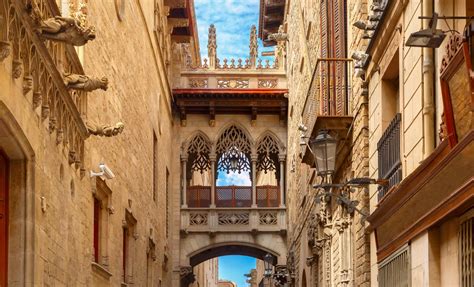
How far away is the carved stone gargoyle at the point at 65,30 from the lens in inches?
386

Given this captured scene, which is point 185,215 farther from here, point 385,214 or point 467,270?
point 467,270

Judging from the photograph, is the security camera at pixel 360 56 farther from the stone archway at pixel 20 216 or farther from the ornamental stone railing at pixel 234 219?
the ornamental stone railing at pixel 234 219

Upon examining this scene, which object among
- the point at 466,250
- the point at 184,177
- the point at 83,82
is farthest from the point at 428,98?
the point at 184,177

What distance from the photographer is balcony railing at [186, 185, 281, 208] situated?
3262cm

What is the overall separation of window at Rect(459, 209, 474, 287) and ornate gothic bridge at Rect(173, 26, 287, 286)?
24.3 meters

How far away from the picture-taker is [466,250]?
7.55 metres

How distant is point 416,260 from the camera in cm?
891

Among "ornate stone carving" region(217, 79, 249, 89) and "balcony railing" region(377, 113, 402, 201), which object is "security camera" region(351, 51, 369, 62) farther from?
"ornate stone carving" region(217, 79, 249, 89)

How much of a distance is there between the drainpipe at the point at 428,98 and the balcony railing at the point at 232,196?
78.3 ft

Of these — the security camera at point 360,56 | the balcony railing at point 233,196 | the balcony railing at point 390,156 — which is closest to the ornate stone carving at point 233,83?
the balcony railing at point 233,196

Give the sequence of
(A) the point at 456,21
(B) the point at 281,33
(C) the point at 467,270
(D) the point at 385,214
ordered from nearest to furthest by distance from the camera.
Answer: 1. (C) the point at 467,270
2. (A) the point at 456,21
3. (D) the point at 385,214
4. (B) the point at 281,33

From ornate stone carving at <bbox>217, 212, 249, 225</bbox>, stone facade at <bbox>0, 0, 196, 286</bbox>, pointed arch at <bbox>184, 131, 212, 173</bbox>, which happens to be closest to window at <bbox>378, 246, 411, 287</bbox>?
stone facade at <bbox>0, 0, 196, 286</bbox>

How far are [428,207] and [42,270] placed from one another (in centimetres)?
446

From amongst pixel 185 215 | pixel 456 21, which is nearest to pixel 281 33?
pixel 185 215
